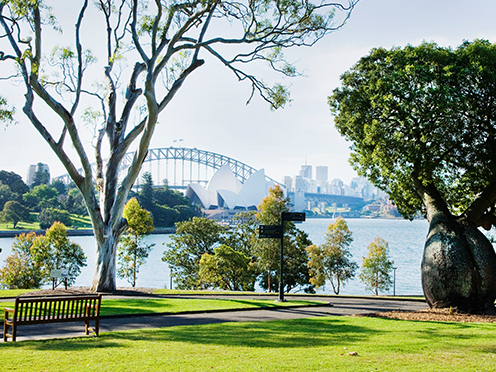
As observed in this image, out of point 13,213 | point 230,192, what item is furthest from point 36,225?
point 230,192

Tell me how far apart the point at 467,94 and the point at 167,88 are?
36.3 ft

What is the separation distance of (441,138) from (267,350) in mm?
9245

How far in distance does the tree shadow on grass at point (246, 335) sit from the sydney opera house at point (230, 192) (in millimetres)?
90280

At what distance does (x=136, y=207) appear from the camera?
27.4 meters

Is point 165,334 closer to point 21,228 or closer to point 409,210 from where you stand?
point 409,210

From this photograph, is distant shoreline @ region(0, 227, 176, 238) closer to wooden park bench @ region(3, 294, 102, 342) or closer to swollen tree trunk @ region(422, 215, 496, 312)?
wooden park bench @ region(3, 294, 102, 342)

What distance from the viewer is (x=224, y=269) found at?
92.2 feet

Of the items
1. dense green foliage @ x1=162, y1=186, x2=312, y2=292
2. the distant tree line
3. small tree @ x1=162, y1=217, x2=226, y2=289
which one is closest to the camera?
dense green foliage @ x1=162, y1=186, x2=312, y2=292

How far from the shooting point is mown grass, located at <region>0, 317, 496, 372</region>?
5.44 m

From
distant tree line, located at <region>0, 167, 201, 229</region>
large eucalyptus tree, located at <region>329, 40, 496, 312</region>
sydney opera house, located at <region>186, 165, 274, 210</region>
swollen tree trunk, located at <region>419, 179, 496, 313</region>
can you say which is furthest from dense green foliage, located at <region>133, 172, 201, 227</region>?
swollen tree trunk, located at <region>419, 179, 496, 313</region>

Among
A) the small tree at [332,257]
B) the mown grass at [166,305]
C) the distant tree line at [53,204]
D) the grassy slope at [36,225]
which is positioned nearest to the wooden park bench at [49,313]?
the mown grass at [166,305]

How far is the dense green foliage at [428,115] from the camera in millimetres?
12648

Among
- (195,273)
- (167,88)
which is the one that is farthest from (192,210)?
(167,88)

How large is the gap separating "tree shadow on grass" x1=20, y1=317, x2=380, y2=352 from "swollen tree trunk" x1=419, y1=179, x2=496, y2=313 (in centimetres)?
409
